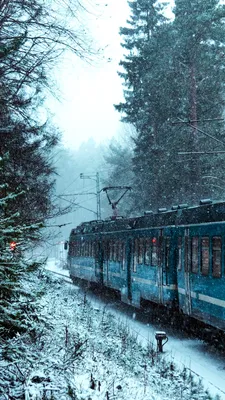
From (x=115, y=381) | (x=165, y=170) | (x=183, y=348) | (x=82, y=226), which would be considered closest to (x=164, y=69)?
(x=165, y=170)

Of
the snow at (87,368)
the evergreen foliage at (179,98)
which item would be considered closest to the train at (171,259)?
the snow at (87,368)

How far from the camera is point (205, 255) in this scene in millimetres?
11461

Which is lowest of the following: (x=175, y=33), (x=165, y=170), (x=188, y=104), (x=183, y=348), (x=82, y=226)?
(x=183, y=348)

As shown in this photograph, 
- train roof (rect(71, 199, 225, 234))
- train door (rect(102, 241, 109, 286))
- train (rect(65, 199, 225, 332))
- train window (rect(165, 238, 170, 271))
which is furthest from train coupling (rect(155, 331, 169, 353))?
train door (rect(102, 241, 109, 286))

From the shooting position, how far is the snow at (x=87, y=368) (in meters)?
6.72

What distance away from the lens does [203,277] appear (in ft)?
37.8

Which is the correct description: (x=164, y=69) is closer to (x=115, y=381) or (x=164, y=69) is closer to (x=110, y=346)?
(x=110, y=346)

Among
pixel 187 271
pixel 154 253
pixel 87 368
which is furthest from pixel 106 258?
pixel 87 368

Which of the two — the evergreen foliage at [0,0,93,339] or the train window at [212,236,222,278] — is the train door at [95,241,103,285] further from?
the train window at [212,236,222,278]

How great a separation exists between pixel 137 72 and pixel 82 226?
14307 millimetres

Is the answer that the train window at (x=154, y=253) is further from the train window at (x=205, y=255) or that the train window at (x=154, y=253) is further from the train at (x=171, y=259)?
the train window at (x=205, y=255)

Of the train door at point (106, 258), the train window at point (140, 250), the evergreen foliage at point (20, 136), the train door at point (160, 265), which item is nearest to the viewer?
the evergreen foliage at point (20, 136)

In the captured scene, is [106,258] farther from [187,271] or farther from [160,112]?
[160,112]

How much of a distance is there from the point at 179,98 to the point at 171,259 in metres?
20.6
